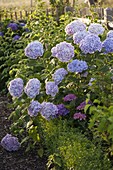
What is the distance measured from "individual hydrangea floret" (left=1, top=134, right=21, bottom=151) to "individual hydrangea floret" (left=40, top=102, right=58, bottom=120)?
2.39 ft

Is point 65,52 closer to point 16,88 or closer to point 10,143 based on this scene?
point 16,88

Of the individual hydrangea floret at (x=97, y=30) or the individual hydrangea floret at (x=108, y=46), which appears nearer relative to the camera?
the individual hydrangea floret at (x=108, y=46)

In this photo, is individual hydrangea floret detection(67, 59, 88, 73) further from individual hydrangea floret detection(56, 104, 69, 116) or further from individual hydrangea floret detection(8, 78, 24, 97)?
individual hydrangea floret detection(8, 78, 24, 97)

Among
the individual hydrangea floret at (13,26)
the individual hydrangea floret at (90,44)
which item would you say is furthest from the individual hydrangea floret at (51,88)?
the individual hydrangea floret at (13,26)

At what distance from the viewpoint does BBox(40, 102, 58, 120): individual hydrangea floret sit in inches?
161

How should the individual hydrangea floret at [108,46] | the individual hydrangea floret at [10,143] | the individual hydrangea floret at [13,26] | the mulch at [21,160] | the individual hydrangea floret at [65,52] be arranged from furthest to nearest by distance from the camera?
the individual hydrangea floret at [13,26]
the individual hydrangea floret at [10,143]
the mulch at [21,160]
the individual hydrangea floret at [108,46]
the individual hydrangea floret at [65,52]

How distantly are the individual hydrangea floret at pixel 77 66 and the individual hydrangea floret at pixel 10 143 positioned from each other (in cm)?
105

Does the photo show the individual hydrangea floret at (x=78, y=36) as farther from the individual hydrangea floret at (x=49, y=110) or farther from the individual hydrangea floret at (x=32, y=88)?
the individual hydrangea floret at (x=49, y=110)

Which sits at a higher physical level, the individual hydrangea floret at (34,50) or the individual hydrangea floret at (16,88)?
the individual hydrangea floret at (34,50)

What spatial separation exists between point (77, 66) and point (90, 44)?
0.22 m

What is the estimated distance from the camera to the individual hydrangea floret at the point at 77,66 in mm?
4156

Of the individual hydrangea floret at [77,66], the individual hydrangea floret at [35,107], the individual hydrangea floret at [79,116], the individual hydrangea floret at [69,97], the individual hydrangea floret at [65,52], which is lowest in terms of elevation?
the individual hydrangea floret at [35,107]

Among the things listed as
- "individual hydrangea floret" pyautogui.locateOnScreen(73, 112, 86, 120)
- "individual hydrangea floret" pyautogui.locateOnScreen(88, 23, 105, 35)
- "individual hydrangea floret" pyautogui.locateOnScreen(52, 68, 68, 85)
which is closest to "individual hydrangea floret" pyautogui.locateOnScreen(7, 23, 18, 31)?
"individual hydrangea floret" pyautogui.locateOnScreen(88, 23, 105, 35)

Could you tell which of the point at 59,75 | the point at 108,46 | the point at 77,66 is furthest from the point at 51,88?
the point at 108,46
